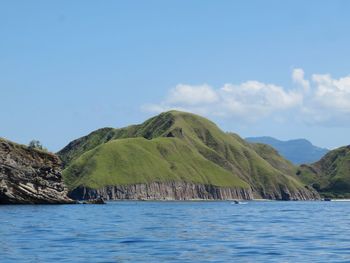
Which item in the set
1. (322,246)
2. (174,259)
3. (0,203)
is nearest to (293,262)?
(174,259)

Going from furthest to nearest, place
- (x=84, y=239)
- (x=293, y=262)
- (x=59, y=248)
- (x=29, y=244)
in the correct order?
(x=84, y=239), (x=29, y=244), (x=59, y=248), (x=293, y=262)

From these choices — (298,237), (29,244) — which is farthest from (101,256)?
(298,237)

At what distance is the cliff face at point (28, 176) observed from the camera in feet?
543

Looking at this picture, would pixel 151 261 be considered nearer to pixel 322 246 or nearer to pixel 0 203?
pixel 322 246

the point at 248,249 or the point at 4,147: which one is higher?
the point at 4,147

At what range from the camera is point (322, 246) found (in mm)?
51656

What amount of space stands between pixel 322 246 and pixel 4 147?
132 m

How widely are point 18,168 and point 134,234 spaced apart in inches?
4386

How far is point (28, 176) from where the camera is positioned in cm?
17075

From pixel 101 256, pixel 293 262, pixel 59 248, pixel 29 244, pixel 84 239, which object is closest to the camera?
pixel 293 262

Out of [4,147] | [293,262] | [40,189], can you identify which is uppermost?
[4,147]

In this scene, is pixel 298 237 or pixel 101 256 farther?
pixel 298 237

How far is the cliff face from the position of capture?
16562cm

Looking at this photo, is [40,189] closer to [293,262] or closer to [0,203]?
[0,203]
